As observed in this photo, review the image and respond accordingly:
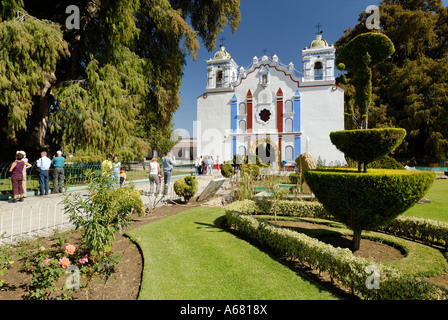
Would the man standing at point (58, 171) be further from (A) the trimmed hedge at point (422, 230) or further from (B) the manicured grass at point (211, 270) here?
(A) the trimmed hedge at point (422, 230)

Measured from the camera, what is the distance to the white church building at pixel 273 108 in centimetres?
2369

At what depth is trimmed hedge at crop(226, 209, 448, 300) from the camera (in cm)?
265

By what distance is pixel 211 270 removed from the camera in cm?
373

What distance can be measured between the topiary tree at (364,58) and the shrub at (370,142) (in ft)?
2.45

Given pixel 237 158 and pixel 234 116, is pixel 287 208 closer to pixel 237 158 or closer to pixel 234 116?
pixel 237 158

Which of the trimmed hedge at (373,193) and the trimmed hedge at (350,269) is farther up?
the trimmed hedge at (373,193)

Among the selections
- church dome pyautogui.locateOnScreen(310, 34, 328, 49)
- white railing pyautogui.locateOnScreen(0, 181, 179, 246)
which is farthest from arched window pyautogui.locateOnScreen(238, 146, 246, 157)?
white railing pyautogui.locateOnScreen(0, 181, 179, 246)

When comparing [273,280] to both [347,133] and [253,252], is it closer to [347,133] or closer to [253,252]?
[253,252]

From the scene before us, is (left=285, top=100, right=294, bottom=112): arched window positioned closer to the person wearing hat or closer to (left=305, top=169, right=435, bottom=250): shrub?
(left=305, top=169, right=435, bottom=250): shrub

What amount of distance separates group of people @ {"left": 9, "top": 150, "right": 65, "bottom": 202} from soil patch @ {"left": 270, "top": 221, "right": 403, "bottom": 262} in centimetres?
835

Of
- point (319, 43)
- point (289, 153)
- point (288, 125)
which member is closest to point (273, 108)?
point (288, 125)

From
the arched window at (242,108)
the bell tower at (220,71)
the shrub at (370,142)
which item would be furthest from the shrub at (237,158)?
the shrub at (370,142)

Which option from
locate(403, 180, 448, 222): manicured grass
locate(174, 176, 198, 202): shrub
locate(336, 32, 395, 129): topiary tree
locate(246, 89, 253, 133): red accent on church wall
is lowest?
locate(403, 180, 448, 222): manicured grass
